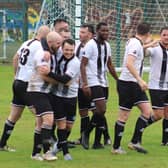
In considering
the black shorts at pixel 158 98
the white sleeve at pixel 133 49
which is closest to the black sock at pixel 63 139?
the white sleeve at pixel 133 49

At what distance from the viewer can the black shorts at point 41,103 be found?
895 centimetres

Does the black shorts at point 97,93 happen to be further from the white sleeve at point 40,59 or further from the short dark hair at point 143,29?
the white sleeve at point 40,59

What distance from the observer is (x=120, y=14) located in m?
23.0

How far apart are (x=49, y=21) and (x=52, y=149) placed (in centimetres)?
962

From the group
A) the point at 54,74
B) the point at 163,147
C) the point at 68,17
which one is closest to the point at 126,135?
the point at 163,147

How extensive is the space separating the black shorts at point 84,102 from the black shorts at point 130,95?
0.82 m

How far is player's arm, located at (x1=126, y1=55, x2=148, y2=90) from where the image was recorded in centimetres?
922

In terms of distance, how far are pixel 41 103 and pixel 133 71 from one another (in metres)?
1.45

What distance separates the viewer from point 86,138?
34.7 feet

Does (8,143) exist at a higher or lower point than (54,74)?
lower

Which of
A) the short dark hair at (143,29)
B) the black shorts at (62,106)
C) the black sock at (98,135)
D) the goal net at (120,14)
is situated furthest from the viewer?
the goal net at (120,14)

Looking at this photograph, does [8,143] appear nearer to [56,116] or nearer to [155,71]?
[56,116]

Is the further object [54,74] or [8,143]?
[8,143]

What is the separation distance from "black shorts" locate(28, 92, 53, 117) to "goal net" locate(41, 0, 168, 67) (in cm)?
1005
